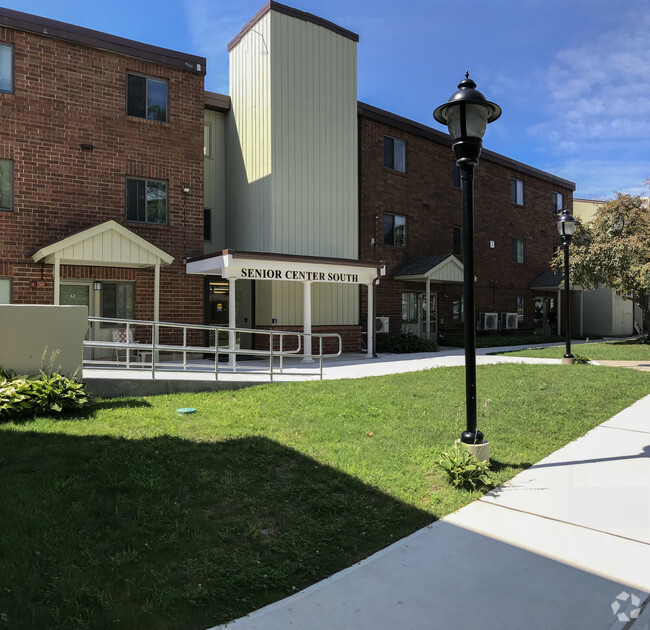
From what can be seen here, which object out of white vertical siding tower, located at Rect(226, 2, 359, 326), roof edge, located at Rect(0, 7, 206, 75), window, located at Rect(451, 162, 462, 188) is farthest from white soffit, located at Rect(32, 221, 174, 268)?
window, located at Rect(451, 162, 462, 188)

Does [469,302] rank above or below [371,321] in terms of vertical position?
above

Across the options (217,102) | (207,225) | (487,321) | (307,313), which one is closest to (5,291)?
(207,225)

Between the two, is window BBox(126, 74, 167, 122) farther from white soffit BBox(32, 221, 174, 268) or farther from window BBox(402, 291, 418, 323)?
window BBox(402, 291, 418, 323)

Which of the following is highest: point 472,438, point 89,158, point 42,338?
point 89,158

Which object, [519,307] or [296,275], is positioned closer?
[296,275]

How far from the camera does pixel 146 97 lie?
1448 cm

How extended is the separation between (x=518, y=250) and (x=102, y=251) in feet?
68.5

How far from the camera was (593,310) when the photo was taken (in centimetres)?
2947

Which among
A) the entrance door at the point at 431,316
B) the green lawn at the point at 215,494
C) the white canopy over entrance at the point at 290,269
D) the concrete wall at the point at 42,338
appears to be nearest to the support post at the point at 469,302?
the green lawn at the point at 215,494

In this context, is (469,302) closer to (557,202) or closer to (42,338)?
(42,338)

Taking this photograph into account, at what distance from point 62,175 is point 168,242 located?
3.02m

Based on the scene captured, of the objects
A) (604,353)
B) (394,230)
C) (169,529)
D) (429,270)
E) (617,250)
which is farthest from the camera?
(394,230)

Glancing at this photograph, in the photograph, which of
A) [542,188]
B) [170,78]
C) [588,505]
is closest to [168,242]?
[170,78]

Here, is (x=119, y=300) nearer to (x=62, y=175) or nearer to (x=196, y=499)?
(x=62, y=175)
